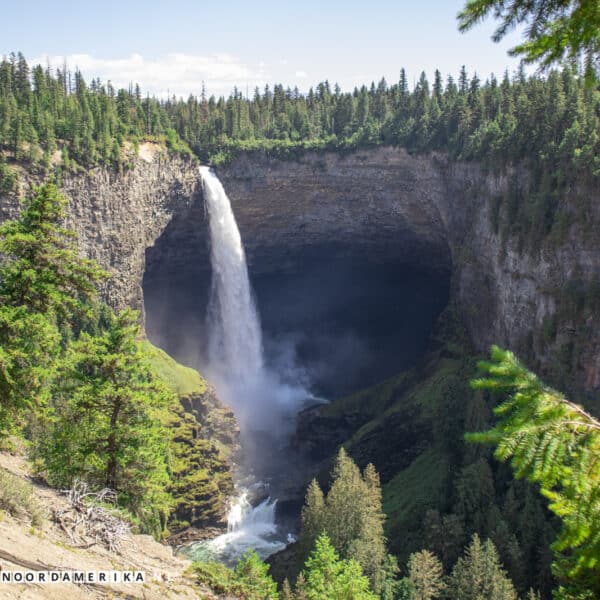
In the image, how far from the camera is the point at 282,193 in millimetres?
77875

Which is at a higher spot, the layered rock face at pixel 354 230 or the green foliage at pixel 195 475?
the layered rock face at pixel 354 230

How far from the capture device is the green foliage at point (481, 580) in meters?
34.4

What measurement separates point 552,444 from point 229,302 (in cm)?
7065

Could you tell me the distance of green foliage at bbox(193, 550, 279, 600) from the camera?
66.6 feet

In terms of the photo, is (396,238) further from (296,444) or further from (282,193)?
(296,444)

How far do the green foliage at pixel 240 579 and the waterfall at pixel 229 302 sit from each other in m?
50.0

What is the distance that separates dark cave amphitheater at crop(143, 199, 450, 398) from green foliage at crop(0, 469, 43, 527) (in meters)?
55.6

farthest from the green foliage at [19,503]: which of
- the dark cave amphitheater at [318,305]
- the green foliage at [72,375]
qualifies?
the dark cave amphitheater at [318,305]

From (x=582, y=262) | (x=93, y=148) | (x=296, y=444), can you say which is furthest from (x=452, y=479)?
(x=93, y=148)

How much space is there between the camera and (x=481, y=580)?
1380 inches

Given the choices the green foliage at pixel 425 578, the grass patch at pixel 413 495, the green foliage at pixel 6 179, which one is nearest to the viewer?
the green foliage at pixel 425 578

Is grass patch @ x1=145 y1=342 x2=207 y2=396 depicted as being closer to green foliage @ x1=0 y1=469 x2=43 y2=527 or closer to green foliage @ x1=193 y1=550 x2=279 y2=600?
green foliage @ x1=193 y1=550 x2=279 y2=600

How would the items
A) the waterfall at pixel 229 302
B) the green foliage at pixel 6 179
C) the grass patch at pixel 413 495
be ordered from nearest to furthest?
the grass patch at pixel 413 495 → the green foliage at pixel 6 179 → the waterfall at pixel 229 302

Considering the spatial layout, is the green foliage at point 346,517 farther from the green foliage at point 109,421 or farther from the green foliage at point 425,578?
the green foliage at point 109,421
